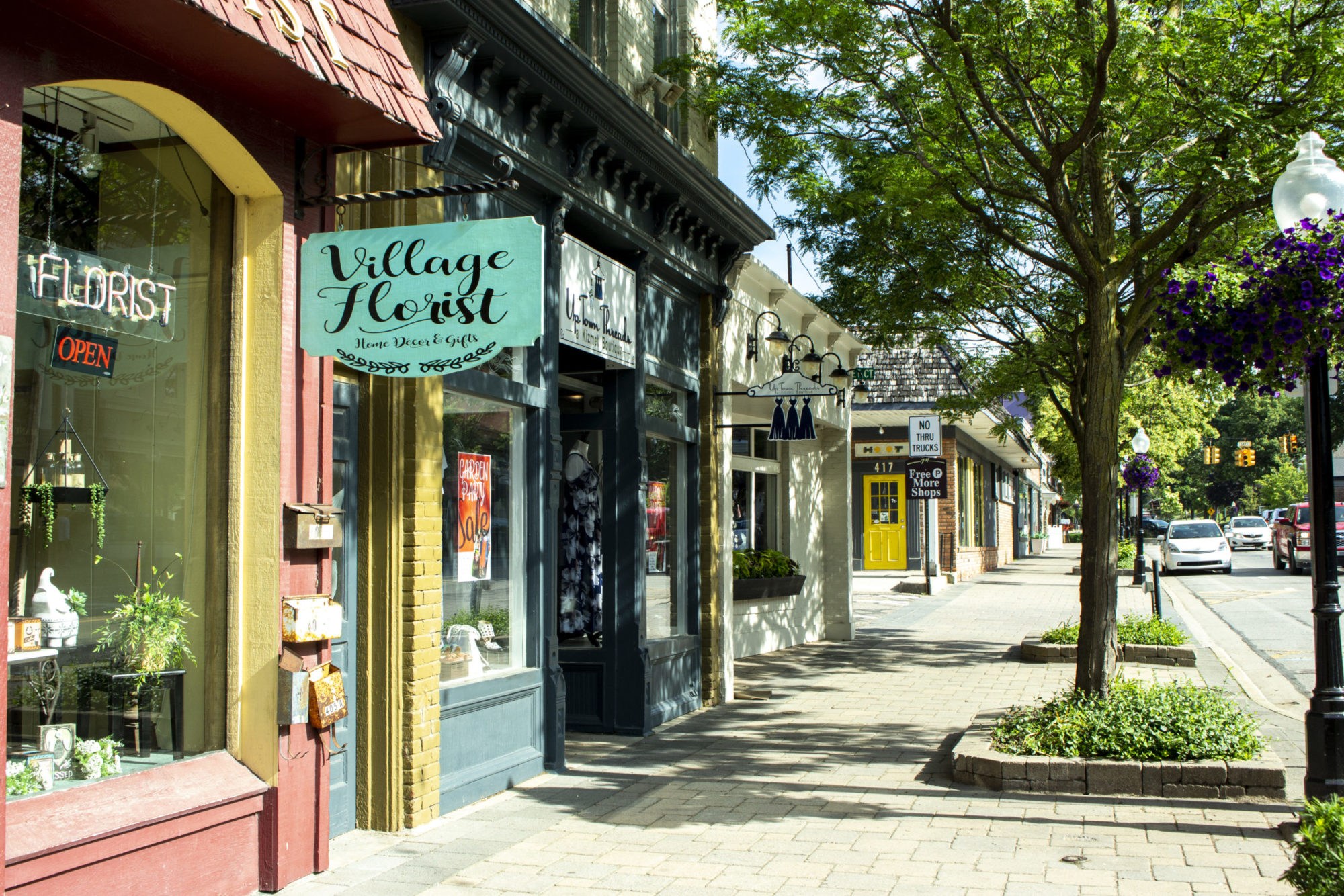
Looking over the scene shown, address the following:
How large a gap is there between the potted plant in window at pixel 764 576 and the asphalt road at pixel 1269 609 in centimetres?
610

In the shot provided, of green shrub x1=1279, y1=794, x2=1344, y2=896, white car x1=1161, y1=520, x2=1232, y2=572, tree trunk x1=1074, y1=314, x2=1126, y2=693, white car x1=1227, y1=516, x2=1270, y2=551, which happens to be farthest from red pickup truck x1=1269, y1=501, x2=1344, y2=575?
green shrub x1=1279, y1=794, x2=1344, y2=896

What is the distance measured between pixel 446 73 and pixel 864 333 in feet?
35.1

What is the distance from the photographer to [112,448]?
16.8 ft

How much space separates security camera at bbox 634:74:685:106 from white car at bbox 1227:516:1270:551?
42.2 metres

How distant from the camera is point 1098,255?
28.3 ft

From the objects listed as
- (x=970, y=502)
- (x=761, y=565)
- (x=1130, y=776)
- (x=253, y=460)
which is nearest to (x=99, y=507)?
(x=253, y=460)

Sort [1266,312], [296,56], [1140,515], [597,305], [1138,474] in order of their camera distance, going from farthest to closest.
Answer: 1. [1140,515]
2. [1138,474]
3. [597,305]
4. [1266,312]
5. [296,56]

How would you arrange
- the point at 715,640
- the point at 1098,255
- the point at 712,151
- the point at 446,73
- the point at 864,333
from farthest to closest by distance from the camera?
the point at 864,333 < the point at 712,151 < the point at 715,640 < the point at 1098,255 < the point at 446,73

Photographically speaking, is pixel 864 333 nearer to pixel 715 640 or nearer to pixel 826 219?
pixel 826 219

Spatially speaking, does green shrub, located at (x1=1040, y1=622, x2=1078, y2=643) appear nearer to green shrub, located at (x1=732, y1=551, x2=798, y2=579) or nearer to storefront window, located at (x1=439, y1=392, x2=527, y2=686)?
green shrub, located at (x1=732, y1=551, x2=798, y2=579)

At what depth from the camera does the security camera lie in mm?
10656

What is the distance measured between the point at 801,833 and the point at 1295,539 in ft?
92.8

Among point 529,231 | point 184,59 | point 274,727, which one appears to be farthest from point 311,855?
point 184,59

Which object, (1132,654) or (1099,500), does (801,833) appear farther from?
(1132,654)
